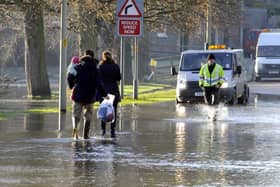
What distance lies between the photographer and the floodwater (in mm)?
11711

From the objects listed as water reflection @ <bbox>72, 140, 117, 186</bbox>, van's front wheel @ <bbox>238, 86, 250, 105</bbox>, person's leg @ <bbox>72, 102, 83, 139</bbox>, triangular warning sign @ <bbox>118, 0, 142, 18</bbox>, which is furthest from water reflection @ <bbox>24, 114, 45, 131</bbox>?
van's front wheel @ <bbox>238, 86, 250, 105</bbox>

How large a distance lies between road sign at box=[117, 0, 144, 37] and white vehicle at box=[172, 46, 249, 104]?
345cm

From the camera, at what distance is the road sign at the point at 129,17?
23.4 m

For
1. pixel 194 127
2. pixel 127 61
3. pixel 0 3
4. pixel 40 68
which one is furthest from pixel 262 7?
pixel 194 127

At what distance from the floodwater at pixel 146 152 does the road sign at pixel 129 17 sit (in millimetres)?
2847

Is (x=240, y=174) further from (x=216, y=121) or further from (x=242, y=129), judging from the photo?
(x=216, y=121)

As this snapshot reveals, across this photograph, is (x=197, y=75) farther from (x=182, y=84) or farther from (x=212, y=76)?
(x=212, y=76)

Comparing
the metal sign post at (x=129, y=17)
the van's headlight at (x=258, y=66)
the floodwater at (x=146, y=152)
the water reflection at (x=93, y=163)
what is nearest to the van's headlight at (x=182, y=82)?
the metal sign post at (x=129, y=17)

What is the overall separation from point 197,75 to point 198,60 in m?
0.62

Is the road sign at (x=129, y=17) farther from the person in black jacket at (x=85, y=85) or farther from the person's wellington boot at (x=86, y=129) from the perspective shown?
the person's wellington boot at (x=86, y=129)

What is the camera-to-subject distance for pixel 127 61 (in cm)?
4588

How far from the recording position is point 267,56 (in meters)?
51.9

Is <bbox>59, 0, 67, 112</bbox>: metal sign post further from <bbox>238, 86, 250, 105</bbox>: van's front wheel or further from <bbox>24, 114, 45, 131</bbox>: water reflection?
<bbox>238, 86, 250, 105</bbox>: van's front wheel

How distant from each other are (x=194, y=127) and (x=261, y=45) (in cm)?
3225
